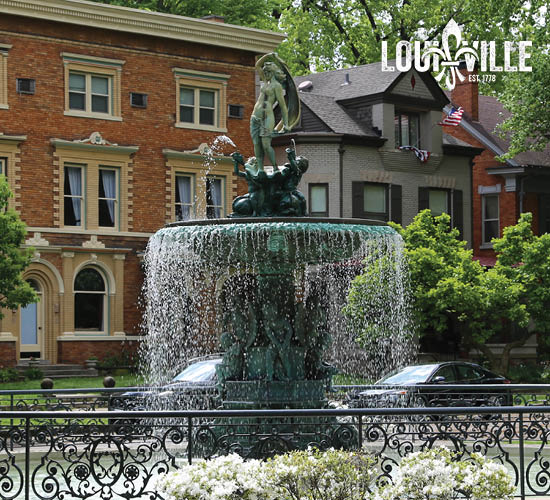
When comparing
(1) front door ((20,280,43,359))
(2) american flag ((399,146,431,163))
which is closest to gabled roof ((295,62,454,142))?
(2) american flag ((399,146,431,163))

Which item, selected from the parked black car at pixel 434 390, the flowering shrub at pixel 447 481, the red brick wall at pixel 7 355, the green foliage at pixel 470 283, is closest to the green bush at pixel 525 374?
the green foliage at pixel 470 283

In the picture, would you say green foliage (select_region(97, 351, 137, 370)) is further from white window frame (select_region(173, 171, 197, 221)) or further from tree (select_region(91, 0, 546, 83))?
tree (select_region(91, 0, 546, 83))

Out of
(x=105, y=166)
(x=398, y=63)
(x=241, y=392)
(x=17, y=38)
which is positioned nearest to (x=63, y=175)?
(x=105, y=166)

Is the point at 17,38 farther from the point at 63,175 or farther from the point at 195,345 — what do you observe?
the point at 195,345

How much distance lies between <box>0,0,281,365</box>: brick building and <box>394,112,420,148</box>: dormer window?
6.29 metres

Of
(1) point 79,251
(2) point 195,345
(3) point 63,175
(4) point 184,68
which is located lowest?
(2) point 195,345

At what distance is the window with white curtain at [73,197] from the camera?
1479 inches

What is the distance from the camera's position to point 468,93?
48.0 metres

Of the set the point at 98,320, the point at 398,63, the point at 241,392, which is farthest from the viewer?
the point at 398,63

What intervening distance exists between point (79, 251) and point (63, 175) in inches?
98.0

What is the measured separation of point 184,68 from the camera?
40250 mm

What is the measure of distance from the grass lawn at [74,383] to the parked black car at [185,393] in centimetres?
894

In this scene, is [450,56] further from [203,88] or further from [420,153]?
[203,88]

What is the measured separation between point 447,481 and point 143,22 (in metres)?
32.5
